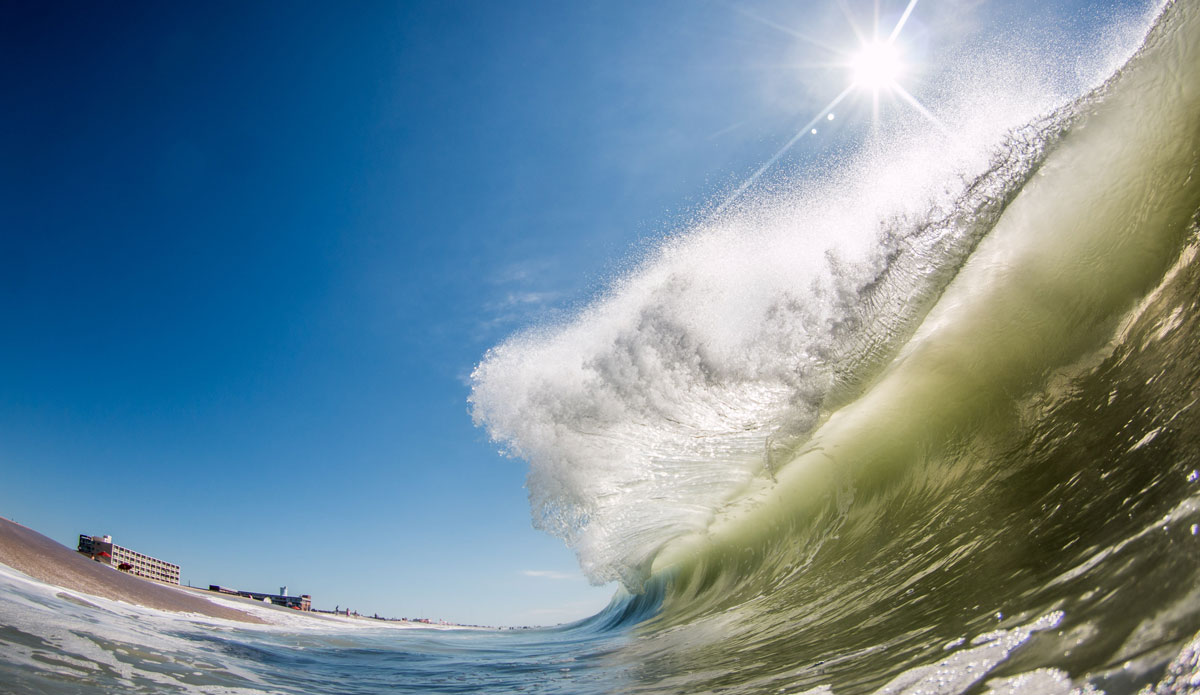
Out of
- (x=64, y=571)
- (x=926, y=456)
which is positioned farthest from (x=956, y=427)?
(x=64, y=571)

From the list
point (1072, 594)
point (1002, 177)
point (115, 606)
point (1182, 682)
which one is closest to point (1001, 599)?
point (1072, 594)

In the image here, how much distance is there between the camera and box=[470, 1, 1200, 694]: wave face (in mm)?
1881

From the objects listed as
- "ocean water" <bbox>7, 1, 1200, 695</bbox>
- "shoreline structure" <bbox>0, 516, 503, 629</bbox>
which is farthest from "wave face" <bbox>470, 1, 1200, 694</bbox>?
A: "shoreline structure" <bbox>0, 516, 503, 629</bbox>

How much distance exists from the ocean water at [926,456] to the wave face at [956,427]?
2 cm

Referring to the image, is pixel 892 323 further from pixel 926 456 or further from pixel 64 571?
pixel 64 571

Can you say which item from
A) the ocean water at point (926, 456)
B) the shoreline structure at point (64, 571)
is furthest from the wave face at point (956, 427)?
the shoreline structure at point (64, 571)

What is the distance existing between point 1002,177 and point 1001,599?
3.68 m

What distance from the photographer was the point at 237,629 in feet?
18.9

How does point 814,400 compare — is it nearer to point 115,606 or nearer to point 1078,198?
point 1078,198

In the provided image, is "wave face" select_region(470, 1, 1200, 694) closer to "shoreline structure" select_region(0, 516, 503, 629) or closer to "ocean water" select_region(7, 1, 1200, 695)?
"ocean water" select_region(7, 1, 1200, 695)

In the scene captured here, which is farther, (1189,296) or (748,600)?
(748,600)

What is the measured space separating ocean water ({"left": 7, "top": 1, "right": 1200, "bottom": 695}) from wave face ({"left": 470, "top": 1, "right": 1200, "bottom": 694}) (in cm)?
2

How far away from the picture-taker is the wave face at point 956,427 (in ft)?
6.17

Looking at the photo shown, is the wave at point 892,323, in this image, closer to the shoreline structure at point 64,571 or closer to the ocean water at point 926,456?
the ocean water at point 926,456
